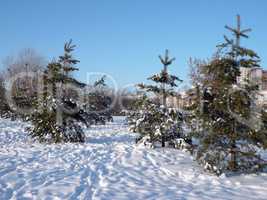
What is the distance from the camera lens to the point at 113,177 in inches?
301

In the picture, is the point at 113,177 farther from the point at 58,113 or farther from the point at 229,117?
the point at 58,113

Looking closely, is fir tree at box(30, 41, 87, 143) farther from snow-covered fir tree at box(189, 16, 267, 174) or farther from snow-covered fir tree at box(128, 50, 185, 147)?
snow-covered fir tree at box(189, 16, 267, 174)

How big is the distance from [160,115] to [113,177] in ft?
15.2

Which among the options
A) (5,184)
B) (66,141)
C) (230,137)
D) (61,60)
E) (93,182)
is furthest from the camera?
(61,60)

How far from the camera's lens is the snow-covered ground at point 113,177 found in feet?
20.9

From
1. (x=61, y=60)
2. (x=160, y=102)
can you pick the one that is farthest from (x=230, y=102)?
(x=61, y=60)

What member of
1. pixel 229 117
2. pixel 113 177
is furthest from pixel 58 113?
pixel 229 117

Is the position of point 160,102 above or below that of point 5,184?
above

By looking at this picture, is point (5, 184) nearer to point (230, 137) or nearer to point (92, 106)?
point (230, 137)

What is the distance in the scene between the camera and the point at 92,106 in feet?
74.5

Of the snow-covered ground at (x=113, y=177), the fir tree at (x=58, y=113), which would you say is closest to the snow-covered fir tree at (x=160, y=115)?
the snow-covered ground at (x=113, y=177)

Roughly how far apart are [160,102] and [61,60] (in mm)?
5072

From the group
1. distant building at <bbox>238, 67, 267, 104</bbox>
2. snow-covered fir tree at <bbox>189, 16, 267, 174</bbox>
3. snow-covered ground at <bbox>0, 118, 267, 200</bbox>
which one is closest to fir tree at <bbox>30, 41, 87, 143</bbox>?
snow-covered ground at <bbox>0, 118, 267, 200</bbox>

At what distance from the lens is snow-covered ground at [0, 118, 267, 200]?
6363 millimetres
